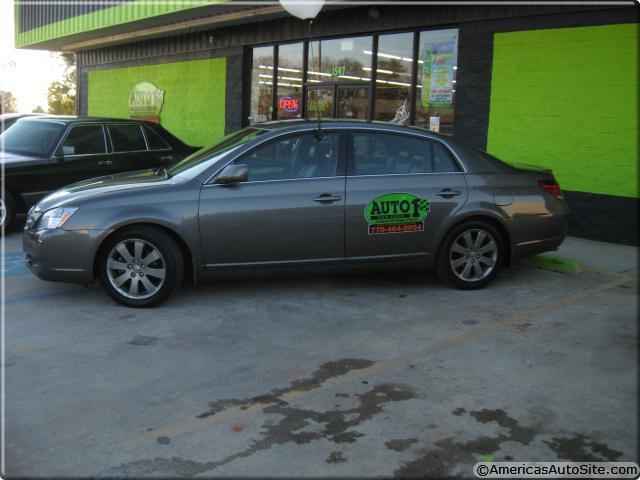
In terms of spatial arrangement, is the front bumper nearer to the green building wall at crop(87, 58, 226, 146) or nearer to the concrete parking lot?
the concrete parking lot

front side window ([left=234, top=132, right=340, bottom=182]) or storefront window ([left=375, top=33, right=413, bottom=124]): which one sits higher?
storefront window ([left=375, top=33, right=413, bottom=124])

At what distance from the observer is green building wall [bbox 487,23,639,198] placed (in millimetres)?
8609

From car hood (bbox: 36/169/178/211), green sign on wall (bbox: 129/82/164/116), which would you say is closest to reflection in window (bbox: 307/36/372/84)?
green sign on wall (bbox: 129/82/164/116)

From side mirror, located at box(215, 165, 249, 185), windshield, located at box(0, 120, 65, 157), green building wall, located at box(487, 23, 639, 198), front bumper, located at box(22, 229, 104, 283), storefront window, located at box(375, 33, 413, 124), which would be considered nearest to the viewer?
front bumper, located at box(22, 229, 104, 283)

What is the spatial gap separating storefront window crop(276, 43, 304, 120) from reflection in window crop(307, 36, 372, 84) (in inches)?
15.7

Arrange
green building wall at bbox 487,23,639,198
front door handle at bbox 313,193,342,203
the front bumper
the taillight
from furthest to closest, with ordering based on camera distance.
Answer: green building wall at bbox 487,23,639,198, the taillight, front door handle at bbox 313,193,342,203, the front bumper

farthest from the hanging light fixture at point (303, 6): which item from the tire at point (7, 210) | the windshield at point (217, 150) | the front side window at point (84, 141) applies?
the tire at point (7, 210)

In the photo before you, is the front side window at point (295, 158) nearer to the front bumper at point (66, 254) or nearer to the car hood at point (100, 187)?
the car hood at point (100, 187)

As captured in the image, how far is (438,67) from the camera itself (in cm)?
1097

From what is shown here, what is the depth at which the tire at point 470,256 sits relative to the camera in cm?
636

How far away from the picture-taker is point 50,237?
18.6 ft

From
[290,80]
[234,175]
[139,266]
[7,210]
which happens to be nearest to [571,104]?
[234,175]

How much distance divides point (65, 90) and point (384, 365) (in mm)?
24412

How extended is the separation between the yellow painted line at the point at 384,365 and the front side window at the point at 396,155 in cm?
158
